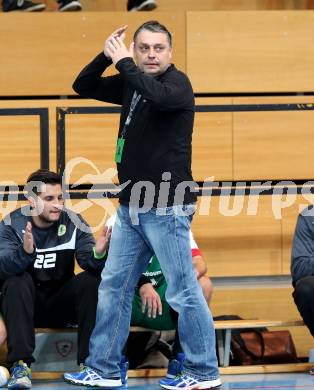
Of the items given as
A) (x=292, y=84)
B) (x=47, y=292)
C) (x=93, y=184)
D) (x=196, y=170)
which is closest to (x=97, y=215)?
(x=93, y=184)

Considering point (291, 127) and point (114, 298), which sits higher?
point (291, 127)

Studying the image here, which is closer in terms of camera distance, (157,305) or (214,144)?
(157,305)

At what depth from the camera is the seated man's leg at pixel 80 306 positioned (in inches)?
163

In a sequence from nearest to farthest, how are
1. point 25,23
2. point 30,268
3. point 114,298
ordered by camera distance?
point 114,298, point 30,268, point 25,23

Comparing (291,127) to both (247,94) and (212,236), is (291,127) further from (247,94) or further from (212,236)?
(212,236)

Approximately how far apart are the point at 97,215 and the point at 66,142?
1.44 feet

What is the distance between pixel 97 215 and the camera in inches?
208

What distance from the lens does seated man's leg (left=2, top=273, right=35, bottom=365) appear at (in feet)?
13.4

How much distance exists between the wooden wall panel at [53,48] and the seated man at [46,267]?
0.97 metres

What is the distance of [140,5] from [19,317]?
2160 millimetres

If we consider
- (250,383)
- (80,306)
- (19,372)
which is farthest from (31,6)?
(250,383)

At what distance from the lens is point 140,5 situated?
215 inches

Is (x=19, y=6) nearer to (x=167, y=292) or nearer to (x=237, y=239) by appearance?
(x=237, y=239)

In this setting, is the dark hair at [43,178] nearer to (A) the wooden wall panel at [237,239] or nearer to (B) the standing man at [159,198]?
(B) the standing man at [159,198]
